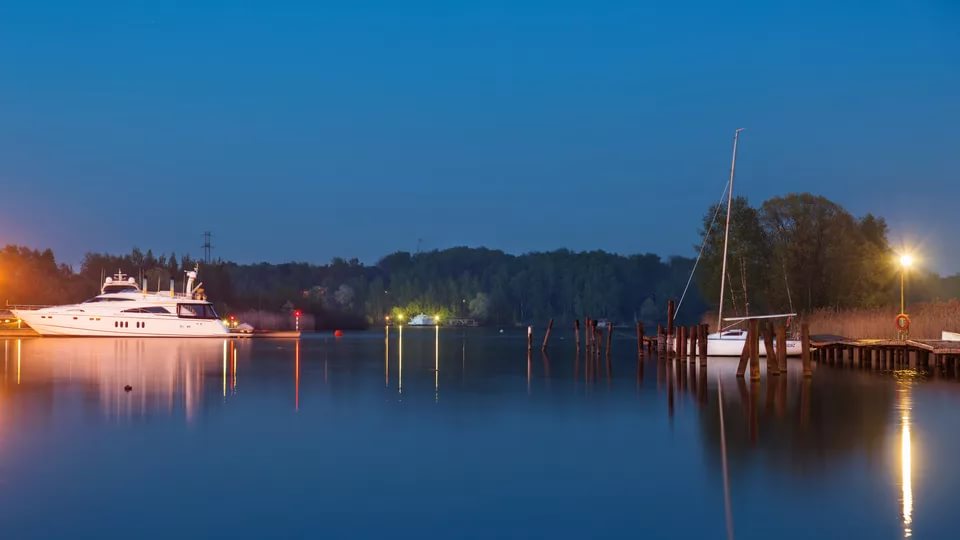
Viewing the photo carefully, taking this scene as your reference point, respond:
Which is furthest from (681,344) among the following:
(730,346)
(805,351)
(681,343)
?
(805,351)

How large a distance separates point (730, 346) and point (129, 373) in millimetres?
28939

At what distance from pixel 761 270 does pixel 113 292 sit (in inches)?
2057

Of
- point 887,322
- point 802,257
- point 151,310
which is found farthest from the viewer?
point 151,310

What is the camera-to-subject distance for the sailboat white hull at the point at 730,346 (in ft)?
170

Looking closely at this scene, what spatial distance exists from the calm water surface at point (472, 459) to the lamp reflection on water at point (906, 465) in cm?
6

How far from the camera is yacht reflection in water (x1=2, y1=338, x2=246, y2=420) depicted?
1117 inches

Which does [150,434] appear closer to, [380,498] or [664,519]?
[380,498]

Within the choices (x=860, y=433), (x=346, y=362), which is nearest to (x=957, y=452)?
(x=860, y=433)

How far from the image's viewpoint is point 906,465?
1825 centimetres

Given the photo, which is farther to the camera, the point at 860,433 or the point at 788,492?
the point at 860,433

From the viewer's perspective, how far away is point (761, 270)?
79.5 meters

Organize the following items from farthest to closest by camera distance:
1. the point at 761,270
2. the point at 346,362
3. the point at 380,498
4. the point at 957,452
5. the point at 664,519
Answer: the point at 761,270 → the point at 346,362 → the point at 957,452 → the point at 380,498 → the point at 664,519

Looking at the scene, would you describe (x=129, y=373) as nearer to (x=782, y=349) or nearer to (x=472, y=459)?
(x=472, y=459)

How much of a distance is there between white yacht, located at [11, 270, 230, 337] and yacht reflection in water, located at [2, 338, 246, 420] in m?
17.5
